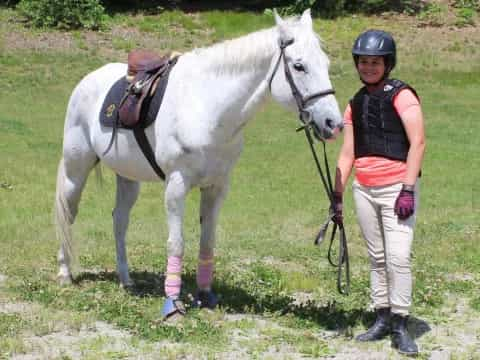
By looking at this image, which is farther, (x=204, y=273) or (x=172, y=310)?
(x=204, y=273)

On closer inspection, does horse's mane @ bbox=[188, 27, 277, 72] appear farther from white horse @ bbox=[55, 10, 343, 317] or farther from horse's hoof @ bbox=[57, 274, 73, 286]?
horse's hoof @ bbox=[57, 274, 73, 286]

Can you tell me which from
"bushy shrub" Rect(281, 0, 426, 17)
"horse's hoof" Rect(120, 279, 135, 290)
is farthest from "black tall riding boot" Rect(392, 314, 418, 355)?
"bushy shrub" Rect(281, 0, 426, 17)

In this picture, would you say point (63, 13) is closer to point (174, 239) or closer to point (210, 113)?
point (174, 239)

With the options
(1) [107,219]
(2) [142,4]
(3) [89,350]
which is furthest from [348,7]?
(3) [89,350]

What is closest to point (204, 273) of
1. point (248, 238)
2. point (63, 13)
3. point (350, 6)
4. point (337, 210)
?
point (337, 210)

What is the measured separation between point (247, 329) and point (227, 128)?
1502mm

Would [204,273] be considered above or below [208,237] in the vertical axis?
below

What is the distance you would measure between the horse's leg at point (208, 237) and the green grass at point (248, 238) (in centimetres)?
22

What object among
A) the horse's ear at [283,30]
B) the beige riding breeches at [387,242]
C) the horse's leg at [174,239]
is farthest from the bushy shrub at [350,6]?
the beige riding breeches at [387,242]

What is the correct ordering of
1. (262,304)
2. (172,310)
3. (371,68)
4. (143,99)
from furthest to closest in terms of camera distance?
1. (262,304)
2. (143,99)
3. (172,310)
4. (371,68)

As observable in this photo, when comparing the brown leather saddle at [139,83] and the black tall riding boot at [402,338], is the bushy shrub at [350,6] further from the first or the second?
the black tall riding boot at [402,338]

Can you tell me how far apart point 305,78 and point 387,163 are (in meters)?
0.80

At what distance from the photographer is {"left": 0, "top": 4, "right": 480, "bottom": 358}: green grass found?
6.17 metres

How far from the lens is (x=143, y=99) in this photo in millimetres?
6258
